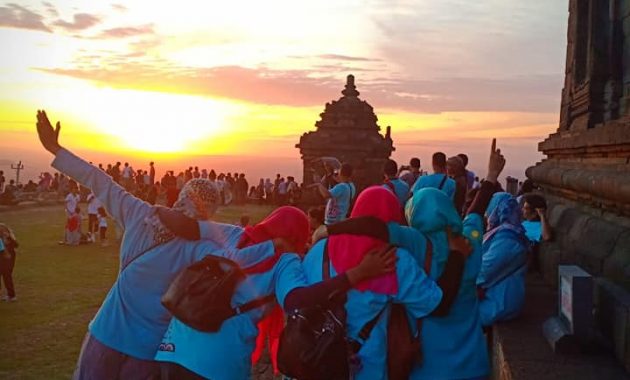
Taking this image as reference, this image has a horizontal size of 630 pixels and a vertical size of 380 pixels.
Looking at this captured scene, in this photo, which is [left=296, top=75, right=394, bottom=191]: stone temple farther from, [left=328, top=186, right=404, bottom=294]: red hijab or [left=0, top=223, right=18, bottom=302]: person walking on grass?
[left=328, top=186, right=404, bottom=294]: red hijab

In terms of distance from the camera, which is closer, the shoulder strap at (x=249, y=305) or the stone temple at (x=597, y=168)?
the shoulder strap at (x=249, y=305)

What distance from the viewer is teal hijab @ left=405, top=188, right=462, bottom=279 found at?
374 cm

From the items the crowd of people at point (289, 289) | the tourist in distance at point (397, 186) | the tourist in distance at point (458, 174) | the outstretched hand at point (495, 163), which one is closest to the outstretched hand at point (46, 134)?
the crowd of people at point (289, 289)

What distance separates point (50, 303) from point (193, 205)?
8.79 m

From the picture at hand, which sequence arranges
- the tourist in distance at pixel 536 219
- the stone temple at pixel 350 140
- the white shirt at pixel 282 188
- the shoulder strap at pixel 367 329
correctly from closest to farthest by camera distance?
the shoulder strap at pixel 367 329 → the tourist in distance at pixel 536 219 → the stone temple at pixel 350 140 → the white shirt at pixel 282 188

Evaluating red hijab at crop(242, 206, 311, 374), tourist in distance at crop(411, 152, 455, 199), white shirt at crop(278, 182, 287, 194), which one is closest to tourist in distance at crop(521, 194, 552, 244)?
tourist in distance at crop(411, 152, 455, 199)

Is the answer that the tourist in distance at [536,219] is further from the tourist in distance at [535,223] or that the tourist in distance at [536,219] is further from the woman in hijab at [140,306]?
the woman in hijab at [140,306]

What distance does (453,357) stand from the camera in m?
3.86

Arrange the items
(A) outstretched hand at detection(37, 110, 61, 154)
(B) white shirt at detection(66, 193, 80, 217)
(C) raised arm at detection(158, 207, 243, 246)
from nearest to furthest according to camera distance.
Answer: (C) raised arm at detection(158, 207, 243, 246)
(A) outstretched hand at detection(37, 110, 61, 154)
(B) white shirt at detection(66, 193, 80, 217)

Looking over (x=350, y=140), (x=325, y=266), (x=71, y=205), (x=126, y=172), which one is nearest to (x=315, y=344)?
(x=325, y=266)

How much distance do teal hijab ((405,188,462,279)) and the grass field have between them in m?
5.51

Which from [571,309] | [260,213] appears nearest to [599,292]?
[571,309]

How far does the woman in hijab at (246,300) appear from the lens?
3447mm

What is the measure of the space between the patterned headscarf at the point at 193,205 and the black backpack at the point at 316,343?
0.90 metres
